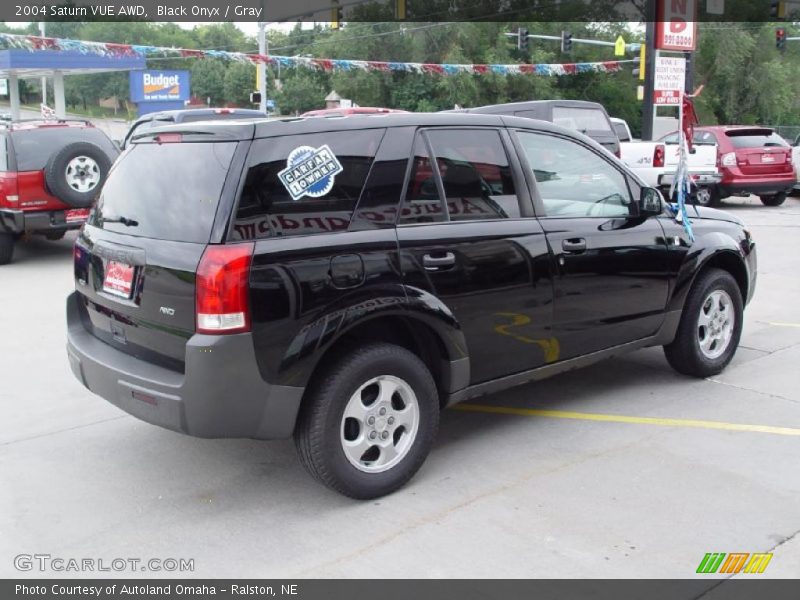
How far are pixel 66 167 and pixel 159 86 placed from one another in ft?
111

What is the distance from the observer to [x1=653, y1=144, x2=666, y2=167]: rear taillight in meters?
17.7

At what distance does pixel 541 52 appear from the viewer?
4688 cm

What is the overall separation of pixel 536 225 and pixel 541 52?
4447 centimetres

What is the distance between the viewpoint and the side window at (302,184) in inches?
153

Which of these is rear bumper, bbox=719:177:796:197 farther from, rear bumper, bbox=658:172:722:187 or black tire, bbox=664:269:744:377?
black tire, bbox=664:269:744:377

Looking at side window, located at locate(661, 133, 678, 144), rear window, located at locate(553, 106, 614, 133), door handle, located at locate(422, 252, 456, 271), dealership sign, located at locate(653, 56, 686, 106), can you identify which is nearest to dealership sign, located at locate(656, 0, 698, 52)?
dealership sign, located at locate(653, 56, 686, 106)

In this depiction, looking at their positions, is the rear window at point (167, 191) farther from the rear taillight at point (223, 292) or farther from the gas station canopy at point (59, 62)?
the gas station canopy at point (59, 62)

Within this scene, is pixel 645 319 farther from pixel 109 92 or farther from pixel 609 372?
pixel 109 92

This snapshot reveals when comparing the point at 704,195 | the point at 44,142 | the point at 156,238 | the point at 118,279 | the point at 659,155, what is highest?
the point at 44,142

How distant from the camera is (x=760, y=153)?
17.9 meters

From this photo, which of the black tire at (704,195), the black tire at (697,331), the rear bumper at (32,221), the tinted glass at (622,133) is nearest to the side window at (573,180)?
the black tire at (697,331)

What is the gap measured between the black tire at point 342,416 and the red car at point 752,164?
1528 centimetres

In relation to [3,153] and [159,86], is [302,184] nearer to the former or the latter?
[3,153]

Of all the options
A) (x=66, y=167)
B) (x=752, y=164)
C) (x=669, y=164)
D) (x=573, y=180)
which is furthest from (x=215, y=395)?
(x=752, y=164)
